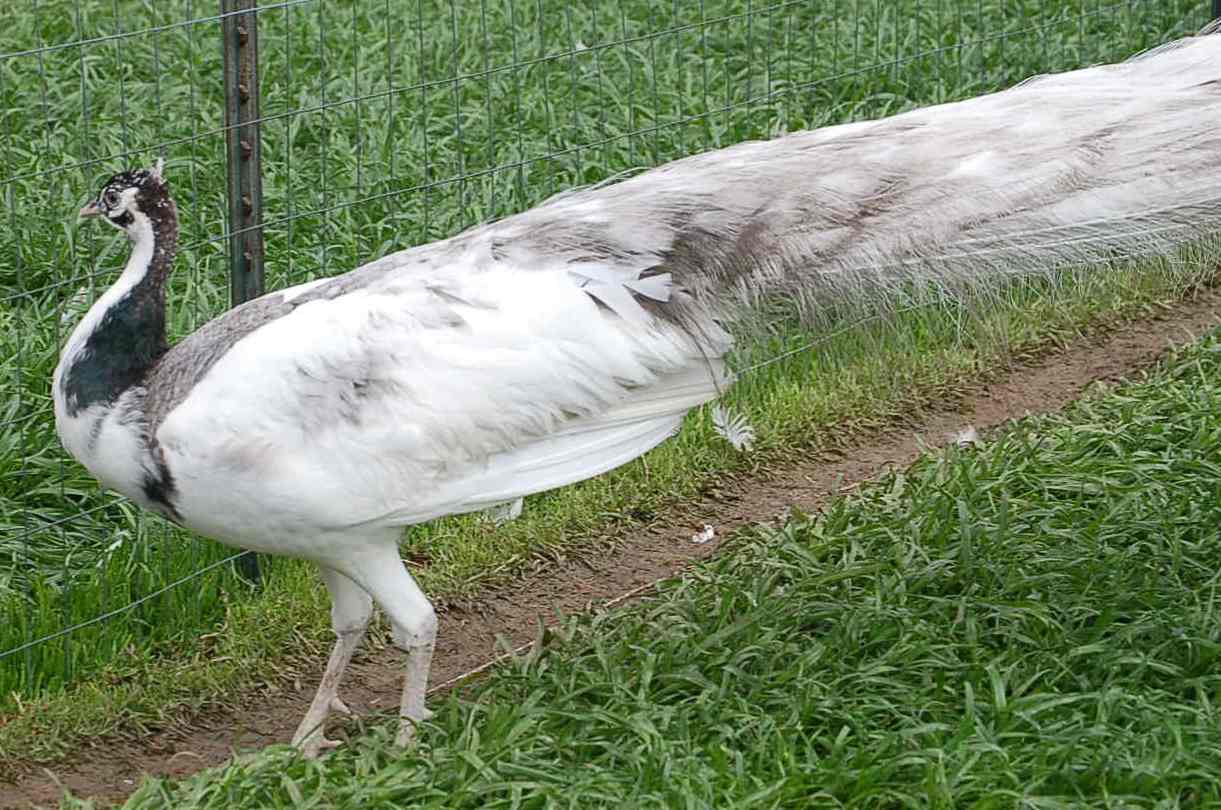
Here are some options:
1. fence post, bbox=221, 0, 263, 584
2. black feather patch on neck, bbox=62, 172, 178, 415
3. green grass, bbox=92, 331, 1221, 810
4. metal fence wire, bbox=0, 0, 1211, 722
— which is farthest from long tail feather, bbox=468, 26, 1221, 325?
metal fence wire, bbox=0, 0, 1211, 722

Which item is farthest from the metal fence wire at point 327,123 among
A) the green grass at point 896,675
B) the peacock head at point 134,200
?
the green grass at point 896,675

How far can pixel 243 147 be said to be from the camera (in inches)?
200

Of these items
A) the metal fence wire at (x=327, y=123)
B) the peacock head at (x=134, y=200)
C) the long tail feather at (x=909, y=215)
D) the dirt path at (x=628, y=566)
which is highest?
the peacock head at (x=134, y=200)

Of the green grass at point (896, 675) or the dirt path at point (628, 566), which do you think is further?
the dirt path at point (628, 566)

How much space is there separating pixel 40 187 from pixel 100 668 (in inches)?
95.2

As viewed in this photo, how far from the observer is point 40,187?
6695 mm

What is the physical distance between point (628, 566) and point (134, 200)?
6.41 feet

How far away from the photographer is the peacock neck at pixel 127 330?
4.08m

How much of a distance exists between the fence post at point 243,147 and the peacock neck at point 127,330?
2.53 ft

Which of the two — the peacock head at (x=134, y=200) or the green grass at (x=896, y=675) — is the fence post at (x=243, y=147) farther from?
the green grass at (x=896, y=675)

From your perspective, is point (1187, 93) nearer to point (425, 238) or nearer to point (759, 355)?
point (759, 355)

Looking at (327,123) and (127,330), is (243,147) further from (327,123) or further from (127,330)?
(327,123)

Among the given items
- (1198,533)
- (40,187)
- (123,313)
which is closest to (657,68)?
(40,187)

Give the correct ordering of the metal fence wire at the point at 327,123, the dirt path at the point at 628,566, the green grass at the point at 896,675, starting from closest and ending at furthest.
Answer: the green grass at the point at 896,675 → the dirt path at the point at 628,566 → the metal fence wire at the point at 327,123
